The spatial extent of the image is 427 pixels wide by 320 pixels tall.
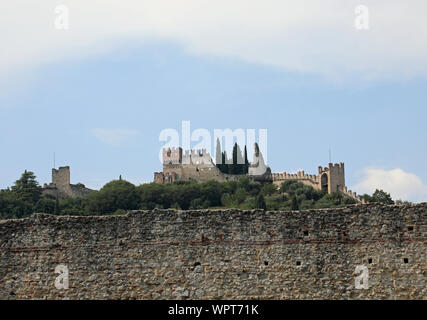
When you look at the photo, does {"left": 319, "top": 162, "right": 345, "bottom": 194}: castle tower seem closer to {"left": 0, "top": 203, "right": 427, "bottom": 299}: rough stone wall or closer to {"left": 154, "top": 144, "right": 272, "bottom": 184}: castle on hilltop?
{"left": 154, "top": 144, "right": 272, "bottom": 184}: castle on hilltop

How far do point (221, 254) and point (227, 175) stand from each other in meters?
102

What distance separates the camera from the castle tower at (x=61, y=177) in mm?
115000

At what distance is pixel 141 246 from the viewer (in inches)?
754

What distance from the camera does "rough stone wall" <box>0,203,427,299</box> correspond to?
18.4 meters

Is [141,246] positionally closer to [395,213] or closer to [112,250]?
[112,250]

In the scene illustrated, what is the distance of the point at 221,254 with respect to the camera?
1892cm

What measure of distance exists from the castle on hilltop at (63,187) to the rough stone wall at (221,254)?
9419 cm

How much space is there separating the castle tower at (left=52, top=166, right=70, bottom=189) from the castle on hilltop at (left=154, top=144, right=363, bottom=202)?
528 inches

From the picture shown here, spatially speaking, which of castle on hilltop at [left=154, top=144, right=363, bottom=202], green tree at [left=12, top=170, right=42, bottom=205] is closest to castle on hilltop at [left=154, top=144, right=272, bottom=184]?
castle on hilltop at [left=154, top=144, right=363, bottom=202]

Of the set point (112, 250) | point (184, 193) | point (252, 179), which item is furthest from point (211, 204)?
point (112, 250)

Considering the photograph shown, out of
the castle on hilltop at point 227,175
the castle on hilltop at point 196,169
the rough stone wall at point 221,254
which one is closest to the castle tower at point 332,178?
the castle on hilltop at point 227,175

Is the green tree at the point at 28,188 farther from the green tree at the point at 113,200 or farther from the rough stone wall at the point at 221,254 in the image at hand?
the rough stone wall at the point at 221,254

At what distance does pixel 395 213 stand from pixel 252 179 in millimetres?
100447
